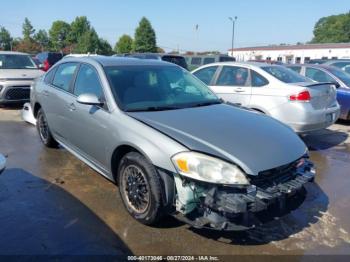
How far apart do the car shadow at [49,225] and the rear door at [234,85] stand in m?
3.86

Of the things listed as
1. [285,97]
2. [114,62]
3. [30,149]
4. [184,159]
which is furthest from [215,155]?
[30,149]

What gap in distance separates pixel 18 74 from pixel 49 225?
7.62 m

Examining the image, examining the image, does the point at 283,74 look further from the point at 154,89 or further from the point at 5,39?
the point at 5,39

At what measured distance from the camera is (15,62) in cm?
1112

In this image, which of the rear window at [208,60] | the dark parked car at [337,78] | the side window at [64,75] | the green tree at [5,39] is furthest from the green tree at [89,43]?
the side window at [64,75]

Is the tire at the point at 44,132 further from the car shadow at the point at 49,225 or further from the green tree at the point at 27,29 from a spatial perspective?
the green tree at the point at 27,29

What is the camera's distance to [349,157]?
20.6 feet

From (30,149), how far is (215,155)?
4.13 meters

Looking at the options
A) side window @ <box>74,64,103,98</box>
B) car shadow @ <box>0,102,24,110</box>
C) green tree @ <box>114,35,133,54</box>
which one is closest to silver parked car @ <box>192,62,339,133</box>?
side window @ <box>74,64,103,98</box>

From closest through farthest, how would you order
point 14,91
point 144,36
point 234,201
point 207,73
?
1. point 234,201
2. point 207,73
3. point 14,91
4. point 144,36

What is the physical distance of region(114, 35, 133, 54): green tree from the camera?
81.9 m

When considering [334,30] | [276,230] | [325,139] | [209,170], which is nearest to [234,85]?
[325,139]

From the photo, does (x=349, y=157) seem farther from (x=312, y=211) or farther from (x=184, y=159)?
(x=184, y=159)

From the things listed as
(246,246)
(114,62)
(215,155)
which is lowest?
(246,246)
